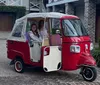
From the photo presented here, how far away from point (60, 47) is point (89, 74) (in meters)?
1.19

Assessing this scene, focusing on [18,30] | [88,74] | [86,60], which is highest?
[18,30]

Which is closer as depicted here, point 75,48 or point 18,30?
point 75,48

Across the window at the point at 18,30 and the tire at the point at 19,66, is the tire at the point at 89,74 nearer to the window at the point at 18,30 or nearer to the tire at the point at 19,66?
the tire at the point at 19,66

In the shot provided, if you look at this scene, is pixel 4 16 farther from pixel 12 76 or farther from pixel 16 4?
pixel 12 76

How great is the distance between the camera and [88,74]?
883 centimetres

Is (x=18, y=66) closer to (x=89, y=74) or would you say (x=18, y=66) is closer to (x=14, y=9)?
(x=89, y=74)

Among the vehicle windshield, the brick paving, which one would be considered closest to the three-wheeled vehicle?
the vehicle windshield

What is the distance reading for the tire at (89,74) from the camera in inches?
341

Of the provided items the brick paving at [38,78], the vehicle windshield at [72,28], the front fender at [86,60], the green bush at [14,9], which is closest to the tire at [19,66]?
the brick paving at [38,78]

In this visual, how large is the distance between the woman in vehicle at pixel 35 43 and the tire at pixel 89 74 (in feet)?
5.02

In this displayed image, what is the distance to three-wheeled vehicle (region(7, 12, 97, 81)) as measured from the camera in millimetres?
8734

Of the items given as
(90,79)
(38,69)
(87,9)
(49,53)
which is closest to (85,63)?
(90,79)

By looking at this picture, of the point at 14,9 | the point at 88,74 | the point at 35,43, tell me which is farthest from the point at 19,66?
the point at 14,9

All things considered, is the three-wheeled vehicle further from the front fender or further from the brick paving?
the brick paving
